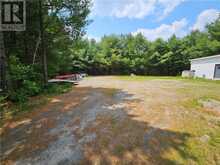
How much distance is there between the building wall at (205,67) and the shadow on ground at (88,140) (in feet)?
46.4

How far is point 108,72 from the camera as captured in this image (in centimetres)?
2639

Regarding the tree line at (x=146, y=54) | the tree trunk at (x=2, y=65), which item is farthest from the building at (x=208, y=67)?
the tree trunk at (x=2, y=65)

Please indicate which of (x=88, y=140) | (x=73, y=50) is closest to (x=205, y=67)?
(x=73, y=50)

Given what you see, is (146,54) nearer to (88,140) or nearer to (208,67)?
(208,67)

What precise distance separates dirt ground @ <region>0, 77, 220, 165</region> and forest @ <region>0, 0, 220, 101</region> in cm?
275

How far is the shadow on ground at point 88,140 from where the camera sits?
296cm

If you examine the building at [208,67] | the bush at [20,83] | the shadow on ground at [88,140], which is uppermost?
the building at [208,67]

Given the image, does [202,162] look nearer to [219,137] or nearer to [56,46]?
[219,137]

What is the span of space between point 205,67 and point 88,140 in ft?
56.1

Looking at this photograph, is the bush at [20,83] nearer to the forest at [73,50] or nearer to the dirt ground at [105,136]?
the forest at [73,50]

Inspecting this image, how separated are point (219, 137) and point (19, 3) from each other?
9.05 m

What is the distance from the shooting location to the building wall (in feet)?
52.5

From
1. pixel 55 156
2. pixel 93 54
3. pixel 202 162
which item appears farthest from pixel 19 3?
pixel 93 54

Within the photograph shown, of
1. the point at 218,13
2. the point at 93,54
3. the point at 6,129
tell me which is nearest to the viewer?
the point at 6,129
